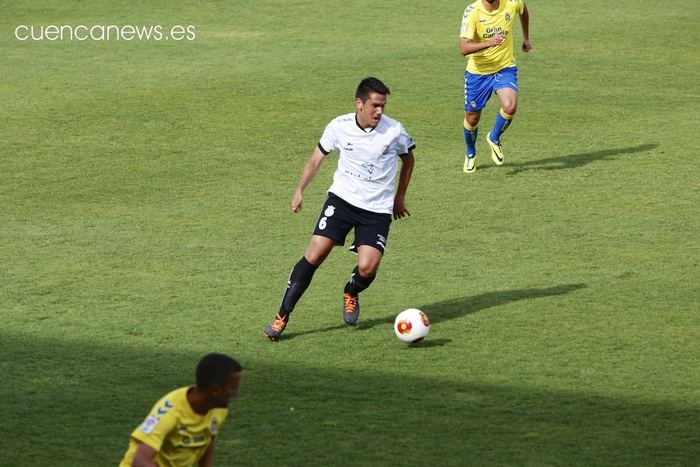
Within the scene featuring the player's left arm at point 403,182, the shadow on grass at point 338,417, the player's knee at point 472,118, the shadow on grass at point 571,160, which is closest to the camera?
the shadow on grass at point 338,417

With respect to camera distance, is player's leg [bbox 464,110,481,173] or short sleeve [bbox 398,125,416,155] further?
player's leg [bbox 464,110,481,173]

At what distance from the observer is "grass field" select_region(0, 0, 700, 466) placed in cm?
895

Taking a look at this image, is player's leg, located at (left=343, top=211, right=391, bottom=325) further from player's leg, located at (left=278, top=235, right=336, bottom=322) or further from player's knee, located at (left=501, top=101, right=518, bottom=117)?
player's knee, located at (left=501, top=101, right=518, bottom=117)

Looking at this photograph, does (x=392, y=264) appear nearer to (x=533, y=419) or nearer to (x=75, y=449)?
(x=533, y=419)

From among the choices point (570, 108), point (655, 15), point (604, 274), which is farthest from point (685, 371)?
point (655, 15)

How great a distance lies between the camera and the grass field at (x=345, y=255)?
29.3 ft

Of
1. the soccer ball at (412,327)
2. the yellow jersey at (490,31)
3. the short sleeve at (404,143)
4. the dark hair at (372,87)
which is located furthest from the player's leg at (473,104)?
the soccer ball at (412,327)

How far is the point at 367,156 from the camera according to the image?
10625 mm

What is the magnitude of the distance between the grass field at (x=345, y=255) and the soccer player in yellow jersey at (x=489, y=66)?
2.11 ft

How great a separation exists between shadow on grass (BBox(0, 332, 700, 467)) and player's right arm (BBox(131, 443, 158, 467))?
193cm

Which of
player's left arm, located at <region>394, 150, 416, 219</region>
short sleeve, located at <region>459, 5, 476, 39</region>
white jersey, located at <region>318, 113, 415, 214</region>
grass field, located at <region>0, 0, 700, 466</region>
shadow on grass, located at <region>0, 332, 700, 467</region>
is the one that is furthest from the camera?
short sleeve, located at <region>459, 5, 476, 39</region>

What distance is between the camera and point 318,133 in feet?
60.6

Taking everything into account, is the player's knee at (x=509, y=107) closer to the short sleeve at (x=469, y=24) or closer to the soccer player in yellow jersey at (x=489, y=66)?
the soccer player in yellow jersey at (x=489, y=66)

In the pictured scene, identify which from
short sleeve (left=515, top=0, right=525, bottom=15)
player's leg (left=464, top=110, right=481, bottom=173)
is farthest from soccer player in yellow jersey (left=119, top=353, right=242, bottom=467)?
short sleeve (left=515, top=0, right=525, bottom=15)
